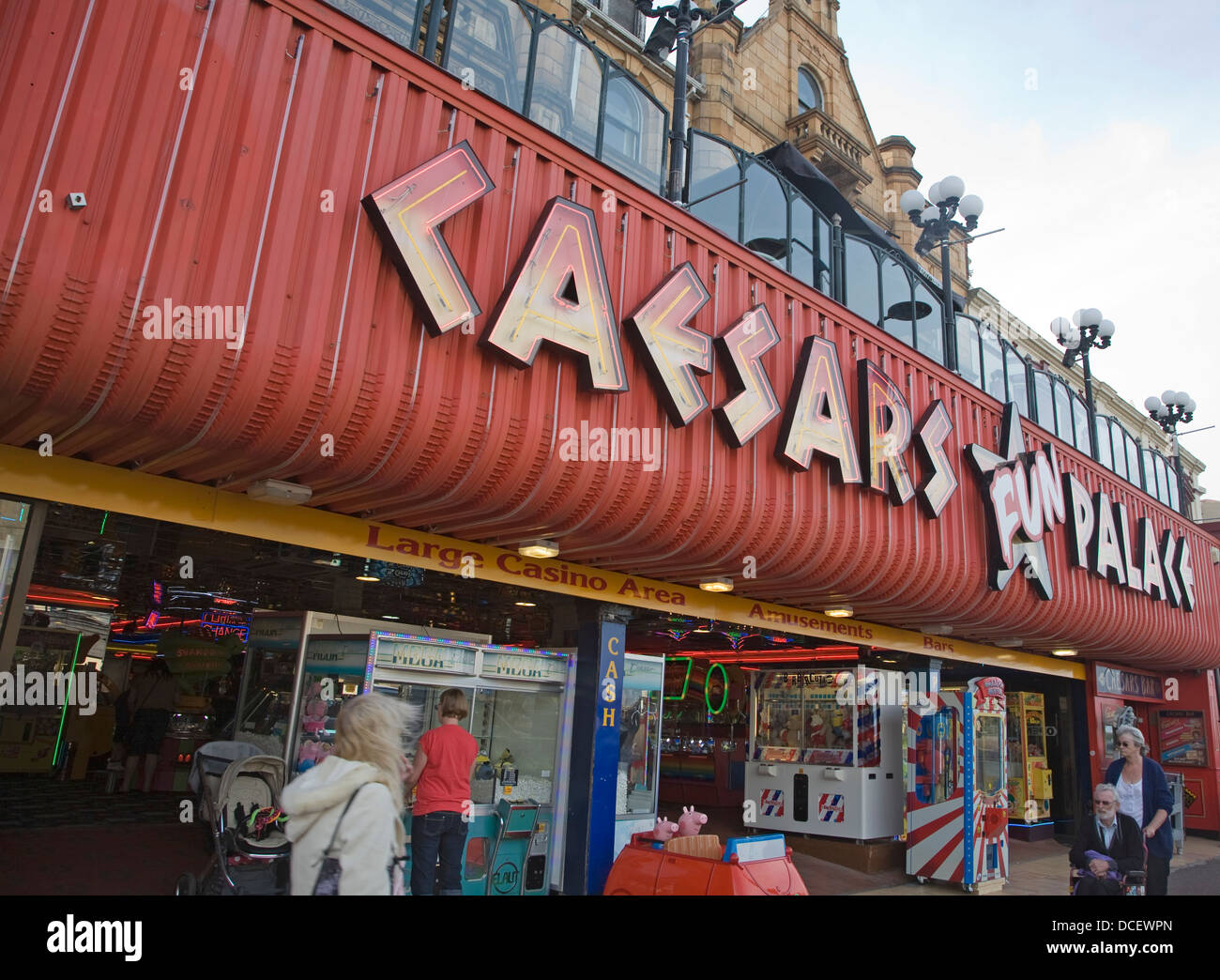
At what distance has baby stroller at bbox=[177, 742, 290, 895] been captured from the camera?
650 centimetres

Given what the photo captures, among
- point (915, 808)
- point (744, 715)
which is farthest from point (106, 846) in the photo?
point (744, 715)

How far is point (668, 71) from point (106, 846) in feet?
49.0

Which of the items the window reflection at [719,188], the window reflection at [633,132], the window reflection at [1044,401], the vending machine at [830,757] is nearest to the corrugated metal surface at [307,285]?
the window reflection at [633,132]

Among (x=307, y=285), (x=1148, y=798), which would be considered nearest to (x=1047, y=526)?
(x=1148, y=798)

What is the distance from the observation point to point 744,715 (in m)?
19.2

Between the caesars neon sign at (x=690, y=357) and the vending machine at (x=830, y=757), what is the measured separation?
9.52 ft

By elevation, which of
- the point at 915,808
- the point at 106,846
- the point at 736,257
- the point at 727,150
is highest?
the point at 727,150

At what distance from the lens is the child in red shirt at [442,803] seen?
7.05 metres

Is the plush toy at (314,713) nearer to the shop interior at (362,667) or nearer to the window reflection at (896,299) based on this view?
the shop interior at (362,667)

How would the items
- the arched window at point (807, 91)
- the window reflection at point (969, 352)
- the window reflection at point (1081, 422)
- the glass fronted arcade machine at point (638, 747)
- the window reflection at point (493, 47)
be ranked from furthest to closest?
the arched window at point (807, 91) → the window reflection at point (1081, 422) → the window reflection at point (969, 352) → the glass fronted arcade machine at point (638, 747) → the window reflection at point (493, 47)

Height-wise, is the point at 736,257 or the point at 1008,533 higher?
the point at 736,257

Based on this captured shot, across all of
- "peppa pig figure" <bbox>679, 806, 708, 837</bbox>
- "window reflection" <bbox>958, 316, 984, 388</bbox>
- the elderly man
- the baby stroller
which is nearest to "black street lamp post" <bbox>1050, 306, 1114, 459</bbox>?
"window reflection" <bbox>958, 316, 984, 388</bbox>

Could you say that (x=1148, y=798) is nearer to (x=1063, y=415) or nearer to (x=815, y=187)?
(x=1063, y=415)
